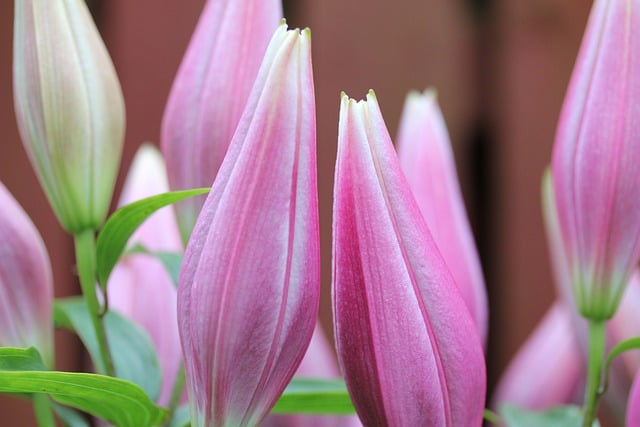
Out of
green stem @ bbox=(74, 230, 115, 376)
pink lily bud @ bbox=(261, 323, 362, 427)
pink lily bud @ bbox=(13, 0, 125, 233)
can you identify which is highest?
pink lily bud @ bbox=(13, 0, 125, 233)

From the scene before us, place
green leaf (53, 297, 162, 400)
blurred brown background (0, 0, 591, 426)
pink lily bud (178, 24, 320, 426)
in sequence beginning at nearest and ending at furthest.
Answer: pink lily bud (178, 24, 320, 426) < green leaf (53, 297, 162, 400) < blurred brown background (0, 0, 591, 426)

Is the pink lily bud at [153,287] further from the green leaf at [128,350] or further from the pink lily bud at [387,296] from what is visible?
the pink lily bud at [387,296]

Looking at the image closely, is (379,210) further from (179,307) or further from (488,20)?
(488,20)

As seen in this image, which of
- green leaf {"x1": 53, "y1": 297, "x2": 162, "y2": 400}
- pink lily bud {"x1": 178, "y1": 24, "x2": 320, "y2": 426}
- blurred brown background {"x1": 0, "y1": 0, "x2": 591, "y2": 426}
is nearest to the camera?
pink lily bud {"x1": 178, "y1": 24, "x2": 320, "y2": 426}

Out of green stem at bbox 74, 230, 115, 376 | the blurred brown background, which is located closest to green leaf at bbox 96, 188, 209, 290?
green stem at bbox 74, 230, 115, 376

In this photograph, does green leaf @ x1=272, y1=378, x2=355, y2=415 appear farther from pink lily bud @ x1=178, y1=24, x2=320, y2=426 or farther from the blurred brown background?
the blurred brown background

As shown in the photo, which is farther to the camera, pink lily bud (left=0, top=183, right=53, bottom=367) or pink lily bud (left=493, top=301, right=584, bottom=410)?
pink lily bud (left=493, top=301, right=584, bottom=410)

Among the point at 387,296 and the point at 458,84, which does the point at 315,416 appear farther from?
the point at 458,84

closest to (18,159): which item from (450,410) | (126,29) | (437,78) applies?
(126,29)
